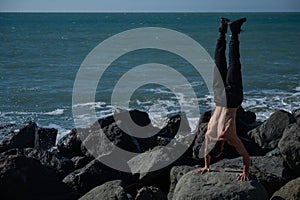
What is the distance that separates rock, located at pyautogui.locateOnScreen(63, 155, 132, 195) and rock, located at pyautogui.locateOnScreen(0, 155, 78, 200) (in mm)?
403

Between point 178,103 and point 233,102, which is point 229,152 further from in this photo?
point 178,103

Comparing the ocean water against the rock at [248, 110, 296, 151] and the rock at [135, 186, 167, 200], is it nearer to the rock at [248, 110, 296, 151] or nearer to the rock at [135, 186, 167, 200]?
the rock at [248, 110, 296, 151]

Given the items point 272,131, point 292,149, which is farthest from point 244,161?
point 272,131

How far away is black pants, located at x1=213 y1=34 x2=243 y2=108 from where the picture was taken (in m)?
6.54

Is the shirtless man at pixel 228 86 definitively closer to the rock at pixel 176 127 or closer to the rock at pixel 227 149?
the rock at pixel 227 149

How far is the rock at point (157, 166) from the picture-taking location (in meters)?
9.02

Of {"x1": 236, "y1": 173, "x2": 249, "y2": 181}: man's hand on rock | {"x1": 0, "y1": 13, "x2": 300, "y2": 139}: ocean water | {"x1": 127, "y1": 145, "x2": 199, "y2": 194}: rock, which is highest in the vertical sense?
{"x1": 236, "y1": 173, "x2": 249, "y2": 181}: man's hand on rock

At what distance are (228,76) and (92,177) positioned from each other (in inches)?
150

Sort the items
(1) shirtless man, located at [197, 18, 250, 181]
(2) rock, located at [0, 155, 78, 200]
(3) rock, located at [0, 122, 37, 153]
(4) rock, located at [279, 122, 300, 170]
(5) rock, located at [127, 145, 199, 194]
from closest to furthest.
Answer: (1) shirtless man, located at [197, 18, 250, 181] → (2) rock, located at [0, 155, 78, 200] → (4) rock, located at [279, 122, 300, 170] → (5) rock, located at [127, 145, 199, 194] → (3) rock, located at [0, 122, 37, 153]

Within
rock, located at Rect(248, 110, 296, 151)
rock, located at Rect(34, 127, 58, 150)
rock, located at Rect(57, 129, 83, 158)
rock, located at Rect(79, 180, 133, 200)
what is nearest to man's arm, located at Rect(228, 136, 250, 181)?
rock, located at Rect(79, 180, 133, 200)

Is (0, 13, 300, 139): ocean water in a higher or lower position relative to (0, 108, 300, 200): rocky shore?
lower

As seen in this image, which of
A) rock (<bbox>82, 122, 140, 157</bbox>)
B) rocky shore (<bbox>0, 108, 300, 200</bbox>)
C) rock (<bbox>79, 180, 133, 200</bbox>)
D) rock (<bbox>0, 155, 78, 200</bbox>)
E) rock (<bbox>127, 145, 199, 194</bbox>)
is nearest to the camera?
rocky shore (<bbox>0, 108, 300, 200</bbox>)

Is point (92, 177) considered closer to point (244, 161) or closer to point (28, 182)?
point (28, 182)

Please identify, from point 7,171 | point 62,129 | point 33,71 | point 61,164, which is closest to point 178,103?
point 62,129
